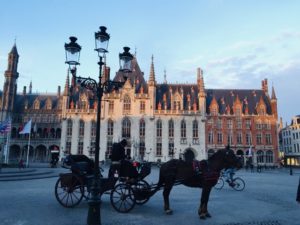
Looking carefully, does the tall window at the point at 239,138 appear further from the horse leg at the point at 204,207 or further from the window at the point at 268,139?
the horse leg at the point at 204,207

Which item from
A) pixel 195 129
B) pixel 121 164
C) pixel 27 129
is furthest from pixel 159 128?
pixel 121 164

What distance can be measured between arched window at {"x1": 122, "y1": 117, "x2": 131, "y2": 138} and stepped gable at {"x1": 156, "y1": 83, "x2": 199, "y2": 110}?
7590mm

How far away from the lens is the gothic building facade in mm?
49969

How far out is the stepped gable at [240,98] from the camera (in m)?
54.5

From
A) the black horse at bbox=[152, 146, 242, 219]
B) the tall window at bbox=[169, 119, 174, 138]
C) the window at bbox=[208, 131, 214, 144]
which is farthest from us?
the window at bbox=[208, 131, 214, 144]

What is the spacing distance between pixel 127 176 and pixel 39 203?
11.9 feet

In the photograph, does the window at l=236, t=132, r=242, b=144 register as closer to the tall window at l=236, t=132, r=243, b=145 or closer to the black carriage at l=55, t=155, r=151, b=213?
the tall window at l=236, t=132, r=243, b=145

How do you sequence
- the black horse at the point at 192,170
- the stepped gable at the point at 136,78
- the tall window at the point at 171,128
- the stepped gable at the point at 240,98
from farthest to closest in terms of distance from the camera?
the stepped gable at the point at 240,98
the stepped gable at the point at 136,78
the tall window at the point at 171,128
the black horse at the point at 192,170

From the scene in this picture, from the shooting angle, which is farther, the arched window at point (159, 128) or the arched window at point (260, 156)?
the arched window at point (260, 156)

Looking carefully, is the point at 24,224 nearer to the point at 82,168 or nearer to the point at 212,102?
the point at 82,168

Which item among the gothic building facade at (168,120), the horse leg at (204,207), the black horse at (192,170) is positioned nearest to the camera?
the horse leg at (204,207)

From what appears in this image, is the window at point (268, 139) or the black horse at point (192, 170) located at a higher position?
the window at point (268, 139)

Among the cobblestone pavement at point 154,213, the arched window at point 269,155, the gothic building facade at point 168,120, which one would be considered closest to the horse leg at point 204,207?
the cobblestone pavement at point 154,213

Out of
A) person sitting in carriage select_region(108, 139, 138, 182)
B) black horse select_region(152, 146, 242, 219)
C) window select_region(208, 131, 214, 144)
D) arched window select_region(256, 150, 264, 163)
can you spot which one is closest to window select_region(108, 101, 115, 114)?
window select_region(208, 131, 214, 144)
